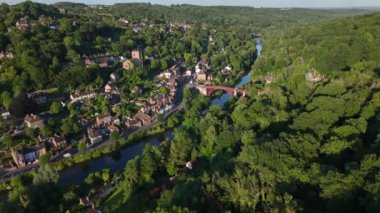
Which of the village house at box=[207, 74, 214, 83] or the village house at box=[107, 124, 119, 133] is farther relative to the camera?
the village house at box=[207, 74, 214, 83]

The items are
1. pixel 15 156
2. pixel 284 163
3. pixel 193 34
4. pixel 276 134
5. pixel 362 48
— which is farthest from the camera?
pixel 193 34

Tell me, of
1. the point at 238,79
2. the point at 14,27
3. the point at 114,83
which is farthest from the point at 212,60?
the point at 14,27

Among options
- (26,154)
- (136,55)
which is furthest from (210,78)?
(26,154)

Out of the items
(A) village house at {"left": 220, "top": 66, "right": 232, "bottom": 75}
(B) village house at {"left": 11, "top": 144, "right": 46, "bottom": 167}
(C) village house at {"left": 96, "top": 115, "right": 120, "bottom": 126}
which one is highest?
(A) village house at {"left": 220, "top": 66, "right": 232, "bottom": 75}

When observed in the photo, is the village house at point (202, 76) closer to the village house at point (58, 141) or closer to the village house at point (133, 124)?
the village house at point (133, 124)

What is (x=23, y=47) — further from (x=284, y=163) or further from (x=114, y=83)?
(x=284, y=163)

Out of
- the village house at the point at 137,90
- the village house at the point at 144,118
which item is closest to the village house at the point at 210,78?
the village house at the point at 137,90

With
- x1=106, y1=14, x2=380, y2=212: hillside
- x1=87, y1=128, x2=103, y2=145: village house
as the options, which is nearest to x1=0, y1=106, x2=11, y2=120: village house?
x1=87, y1=128, x2=103, y2=145: village house

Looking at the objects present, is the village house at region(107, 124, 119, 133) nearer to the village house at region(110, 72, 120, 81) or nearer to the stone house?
the village house at region(110, 72, 120, 81)
